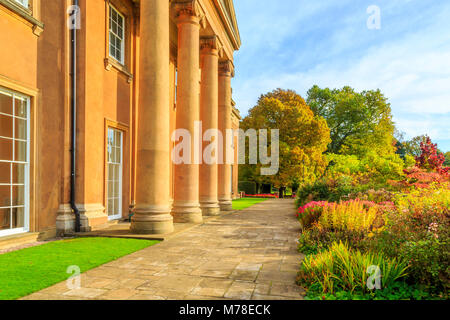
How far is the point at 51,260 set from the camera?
20.0ft

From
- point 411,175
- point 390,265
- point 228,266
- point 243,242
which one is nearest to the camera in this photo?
point 390,265

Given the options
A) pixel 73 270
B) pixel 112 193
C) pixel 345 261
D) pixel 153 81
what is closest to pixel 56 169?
pixel 112 193

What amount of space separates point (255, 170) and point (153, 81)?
2744cm

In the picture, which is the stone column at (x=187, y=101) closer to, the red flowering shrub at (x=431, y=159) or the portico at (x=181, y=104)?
the portico at (x=181, y=104)

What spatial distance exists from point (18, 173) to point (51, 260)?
10.5ft

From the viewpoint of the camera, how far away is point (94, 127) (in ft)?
32.8

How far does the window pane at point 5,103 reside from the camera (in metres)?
7.53

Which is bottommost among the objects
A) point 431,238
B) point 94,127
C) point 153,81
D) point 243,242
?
point 243,242

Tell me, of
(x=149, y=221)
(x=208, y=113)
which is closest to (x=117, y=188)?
(x=149, y=221)

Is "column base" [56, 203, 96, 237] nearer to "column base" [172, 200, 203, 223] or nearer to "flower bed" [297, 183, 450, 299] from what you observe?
"column base" [172, 200, 203, 223]

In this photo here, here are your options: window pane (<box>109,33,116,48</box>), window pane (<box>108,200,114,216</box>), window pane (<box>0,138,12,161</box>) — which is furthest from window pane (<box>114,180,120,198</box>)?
window pane (<box>109,33,116,48</box>)

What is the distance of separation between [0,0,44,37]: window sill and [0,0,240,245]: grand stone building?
0.08 ft

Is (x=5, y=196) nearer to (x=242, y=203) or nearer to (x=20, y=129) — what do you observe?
(x=20, y=129)
